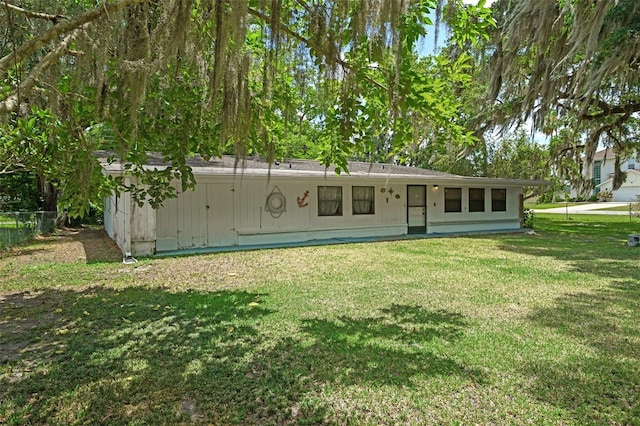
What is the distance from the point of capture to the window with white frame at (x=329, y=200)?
1224cm

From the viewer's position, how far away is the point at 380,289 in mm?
5832

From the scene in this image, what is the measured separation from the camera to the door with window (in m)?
14.0

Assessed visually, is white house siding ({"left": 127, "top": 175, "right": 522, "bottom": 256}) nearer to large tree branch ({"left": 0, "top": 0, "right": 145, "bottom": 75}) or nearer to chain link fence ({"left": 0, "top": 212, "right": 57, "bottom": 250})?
chain link fence ({"left": 0, "top": 212, "right": 57, "bottom": 250})

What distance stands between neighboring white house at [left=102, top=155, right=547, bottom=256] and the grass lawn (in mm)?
2623

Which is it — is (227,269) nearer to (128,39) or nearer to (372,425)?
(128,39)

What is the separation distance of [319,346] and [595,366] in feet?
7.62

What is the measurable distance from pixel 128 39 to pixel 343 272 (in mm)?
5100

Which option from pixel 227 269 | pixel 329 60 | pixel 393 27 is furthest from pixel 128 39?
pixel 227 269

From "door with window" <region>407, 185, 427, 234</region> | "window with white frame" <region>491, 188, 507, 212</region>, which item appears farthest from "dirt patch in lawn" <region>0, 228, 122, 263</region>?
"window with white frame" <region>491, 188, 507, 212</region>

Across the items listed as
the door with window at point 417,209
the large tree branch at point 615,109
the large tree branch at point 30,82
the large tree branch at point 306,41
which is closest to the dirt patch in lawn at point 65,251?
the large tree branch at point 30,82

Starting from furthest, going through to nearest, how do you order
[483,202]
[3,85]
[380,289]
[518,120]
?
[483,202] < [518,120] < [380,289] < [3,85]

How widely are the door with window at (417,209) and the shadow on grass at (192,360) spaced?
372 inches

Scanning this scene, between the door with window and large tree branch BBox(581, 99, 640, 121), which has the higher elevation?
large tree branch BBox(581, 99, 640, 121)

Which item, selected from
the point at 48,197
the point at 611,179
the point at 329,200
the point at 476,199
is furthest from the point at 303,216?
the point at 611,179
